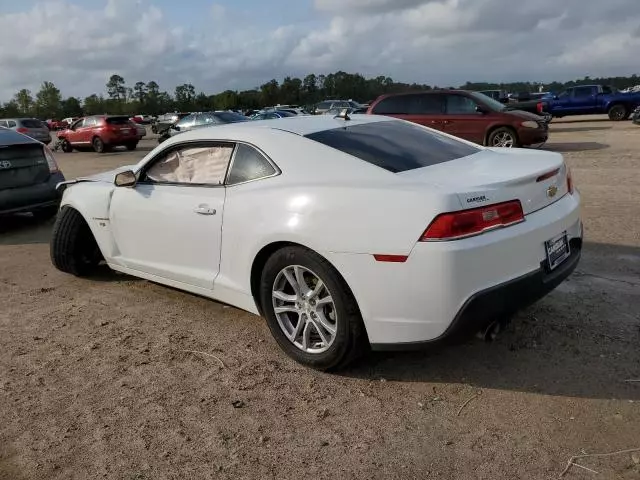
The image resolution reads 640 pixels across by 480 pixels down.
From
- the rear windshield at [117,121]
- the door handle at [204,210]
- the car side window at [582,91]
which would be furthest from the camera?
the car side window at [582,91]

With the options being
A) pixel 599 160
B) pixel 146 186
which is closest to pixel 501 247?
pixel 146 186

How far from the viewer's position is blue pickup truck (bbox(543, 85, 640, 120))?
84.4 feet

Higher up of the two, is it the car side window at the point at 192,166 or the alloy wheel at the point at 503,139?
the car side window at the point at 192,166

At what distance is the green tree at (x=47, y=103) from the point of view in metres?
97.1

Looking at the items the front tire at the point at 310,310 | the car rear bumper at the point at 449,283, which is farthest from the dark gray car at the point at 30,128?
the car rear bumper at the point at 449,283

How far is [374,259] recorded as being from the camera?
292 cm

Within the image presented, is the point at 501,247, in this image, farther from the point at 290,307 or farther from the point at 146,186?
the point at 146,186

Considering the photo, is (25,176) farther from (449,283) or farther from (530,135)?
(530,135)

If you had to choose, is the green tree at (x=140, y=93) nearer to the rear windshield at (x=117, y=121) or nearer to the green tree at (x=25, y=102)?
the green tree at (x=25, y=102)

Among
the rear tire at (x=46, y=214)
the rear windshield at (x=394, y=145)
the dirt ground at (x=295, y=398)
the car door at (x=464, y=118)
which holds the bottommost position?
the dirt ground at (x=295, y=398)

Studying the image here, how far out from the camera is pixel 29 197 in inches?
293

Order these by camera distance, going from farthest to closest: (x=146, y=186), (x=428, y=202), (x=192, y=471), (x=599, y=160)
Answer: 1. (x=599, y=160)
2. (x=146, y=186)
3. (x=428, y=202)
4. (x=192, y=471)

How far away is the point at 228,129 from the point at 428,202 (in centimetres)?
175

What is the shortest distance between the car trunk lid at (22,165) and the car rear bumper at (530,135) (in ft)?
33.3
